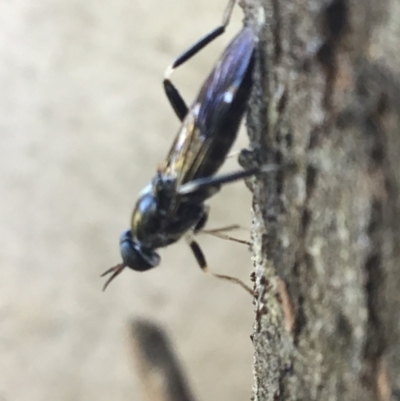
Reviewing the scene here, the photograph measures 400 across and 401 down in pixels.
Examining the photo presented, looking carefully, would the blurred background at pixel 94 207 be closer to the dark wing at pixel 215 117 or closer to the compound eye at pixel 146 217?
the compound eye at pixel 146 217

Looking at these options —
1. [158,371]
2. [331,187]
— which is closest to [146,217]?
[158,371]

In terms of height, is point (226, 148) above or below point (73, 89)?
below

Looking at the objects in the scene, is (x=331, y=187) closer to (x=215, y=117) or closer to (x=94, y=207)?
(x=215, y=117)

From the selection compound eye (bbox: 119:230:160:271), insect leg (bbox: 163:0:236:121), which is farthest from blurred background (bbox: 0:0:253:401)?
insect leg (bbox: 163:0:236:121)

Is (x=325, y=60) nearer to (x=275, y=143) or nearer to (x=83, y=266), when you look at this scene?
(x=275, y=143)

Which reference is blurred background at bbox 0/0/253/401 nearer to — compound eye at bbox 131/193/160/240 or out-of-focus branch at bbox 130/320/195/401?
out-of-focus branch at bbox 130/320/195/401

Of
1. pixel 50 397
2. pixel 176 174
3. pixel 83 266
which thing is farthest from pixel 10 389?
pixel 176 174

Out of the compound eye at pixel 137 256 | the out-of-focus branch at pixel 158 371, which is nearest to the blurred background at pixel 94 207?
the out-of-focus branch at pixel 158 371
